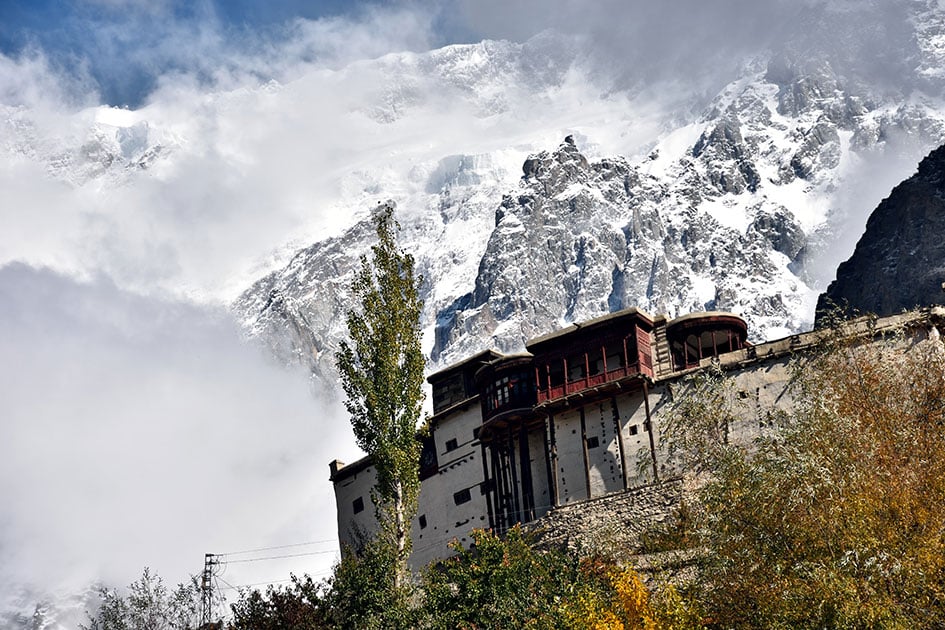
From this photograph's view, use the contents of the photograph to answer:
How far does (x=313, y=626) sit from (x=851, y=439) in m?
18.7

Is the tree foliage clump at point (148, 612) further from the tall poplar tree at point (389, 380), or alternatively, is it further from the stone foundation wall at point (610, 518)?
the stone foundation wall at point (610, 518)

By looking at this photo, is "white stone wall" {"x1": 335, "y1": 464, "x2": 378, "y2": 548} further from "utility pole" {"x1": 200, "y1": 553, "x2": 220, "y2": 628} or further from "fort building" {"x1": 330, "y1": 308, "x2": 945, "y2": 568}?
"utility pole" {"x1": 200, "y1": 553, "x2": 220, "y2": 628}

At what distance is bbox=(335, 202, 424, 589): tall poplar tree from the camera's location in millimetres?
43469

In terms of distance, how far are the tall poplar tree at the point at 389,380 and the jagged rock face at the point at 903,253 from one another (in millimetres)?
77713

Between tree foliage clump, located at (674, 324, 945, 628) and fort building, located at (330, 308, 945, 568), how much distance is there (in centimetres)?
1635

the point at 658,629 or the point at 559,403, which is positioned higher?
the point at 559,403

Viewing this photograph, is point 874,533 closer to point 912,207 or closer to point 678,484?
point 678,484

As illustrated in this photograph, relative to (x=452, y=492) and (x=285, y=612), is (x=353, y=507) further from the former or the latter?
(x=285, y=612)

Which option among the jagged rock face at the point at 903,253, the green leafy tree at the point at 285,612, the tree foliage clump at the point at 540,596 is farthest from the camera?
the jagged rock face at the point at 903,253

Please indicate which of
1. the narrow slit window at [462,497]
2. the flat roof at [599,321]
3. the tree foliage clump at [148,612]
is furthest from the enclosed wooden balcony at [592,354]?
the tree foliage clump at [148,612]

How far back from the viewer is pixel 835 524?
85.7ft

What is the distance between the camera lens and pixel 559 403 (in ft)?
Answer: 182

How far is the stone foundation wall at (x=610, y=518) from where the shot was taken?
1887 inches

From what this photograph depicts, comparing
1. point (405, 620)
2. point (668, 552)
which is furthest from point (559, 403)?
point (405, 620)
